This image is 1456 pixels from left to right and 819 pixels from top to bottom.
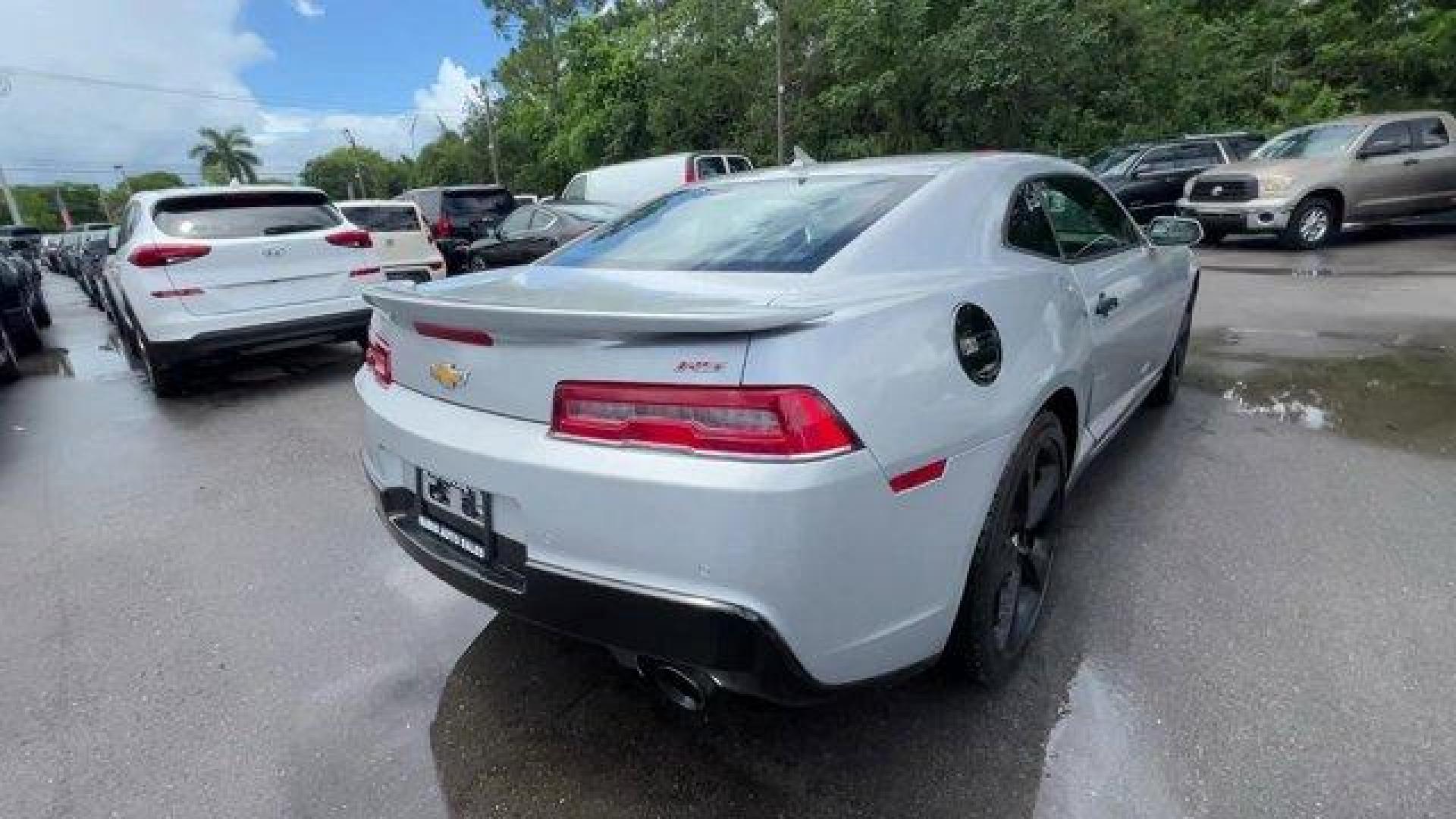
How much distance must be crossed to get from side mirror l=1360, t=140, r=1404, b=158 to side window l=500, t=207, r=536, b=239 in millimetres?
11561

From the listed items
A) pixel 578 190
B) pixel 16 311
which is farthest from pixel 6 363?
pixel 578 190

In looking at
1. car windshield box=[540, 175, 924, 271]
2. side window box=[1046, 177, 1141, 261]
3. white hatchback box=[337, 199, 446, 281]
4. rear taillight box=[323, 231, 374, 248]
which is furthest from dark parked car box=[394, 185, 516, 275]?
side window box=[1046, 177, 1141, 261]

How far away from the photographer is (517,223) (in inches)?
459

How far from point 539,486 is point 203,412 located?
18.1 feet

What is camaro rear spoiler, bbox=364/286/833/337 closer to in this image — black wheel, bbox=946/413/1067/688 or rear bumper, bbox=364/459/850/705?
rear bumper, bbox=364/459/850/705

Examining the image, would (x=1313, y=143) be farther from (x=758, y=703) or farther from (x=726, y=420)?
(x=726, y=420)

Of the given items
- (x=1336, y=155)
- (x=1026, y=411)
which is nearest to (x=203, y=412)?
(x=1026, y=411)

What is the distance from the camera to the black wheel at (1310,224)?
10.9 m

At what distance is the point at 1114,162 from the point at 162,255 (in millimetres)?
15526

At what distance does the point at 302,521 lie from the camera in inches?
152

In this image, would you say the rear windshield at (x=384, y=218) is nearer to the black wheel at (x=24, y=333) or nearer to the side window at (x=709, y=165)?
the black wheel at (x=24, y=333)

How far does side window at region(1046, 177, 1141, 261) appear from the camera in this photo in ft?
9.87

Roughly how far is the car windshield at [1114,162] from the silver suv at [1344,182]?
3.05 metres

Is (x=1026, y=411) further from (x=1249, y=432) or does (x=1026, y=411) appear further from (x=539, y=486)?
(x=1249, y=432)
